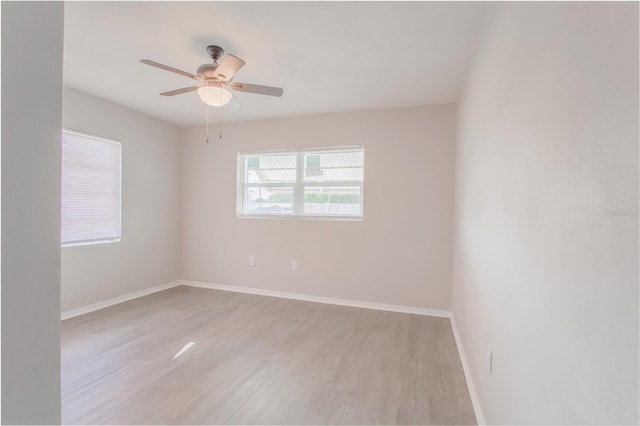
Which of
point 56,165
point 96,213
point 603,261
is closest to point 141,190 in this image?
point 96,213

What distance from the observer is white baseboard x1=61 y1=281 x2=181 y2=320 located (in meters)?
3.21

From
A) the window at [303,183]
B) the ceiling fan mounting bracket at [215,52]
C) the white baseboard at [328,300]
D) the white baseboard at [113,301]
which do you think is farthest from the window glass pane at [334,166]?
the white baseboard at [113,301]

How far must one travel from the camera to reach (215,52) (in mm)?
2213

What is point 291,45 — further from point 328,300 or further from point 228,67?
point 328,300

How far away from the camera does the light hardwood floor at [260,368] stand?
5.71 ft

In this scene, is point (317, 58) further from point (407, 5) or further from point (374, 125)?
point (374, 125)

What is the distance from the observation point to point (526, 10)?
1126mm

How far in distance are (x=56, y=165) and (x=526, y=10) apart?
5.32 feet

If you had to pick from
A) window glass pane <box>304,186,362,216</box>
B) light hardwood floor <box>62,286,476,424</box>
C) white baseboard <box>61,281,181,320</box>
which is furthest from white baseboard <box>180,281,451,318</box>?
window glass pane <box>304,186,362,216</box>

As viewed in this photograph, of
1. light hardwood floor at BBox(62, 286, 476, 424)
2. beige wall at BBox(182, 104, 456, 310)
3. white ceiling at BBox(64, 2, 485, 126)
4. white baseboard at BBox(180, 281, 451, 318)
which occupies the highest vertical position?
white ceiling at BBox(64, 2, 485, 126)

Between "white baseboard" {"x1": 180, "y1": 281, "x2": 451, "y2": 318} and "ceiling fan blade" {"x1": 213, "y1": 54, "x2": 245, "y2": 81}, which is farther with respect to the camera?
"white baseboard" {"x1": 180, "y1": 281, "x2": 451, "y2": 318}

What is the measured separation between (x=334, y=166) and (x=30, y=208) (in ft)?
11.3

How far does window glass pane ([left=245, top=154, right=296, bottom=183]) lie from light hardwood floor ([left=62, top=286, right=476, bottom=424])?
182 cm

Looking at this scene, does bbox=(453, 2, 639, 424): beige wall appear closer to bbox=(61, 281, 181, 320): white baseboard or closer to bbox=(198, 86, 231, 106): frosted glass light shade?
bbox=(198, 86, 231, 106): frosted glass light shade
